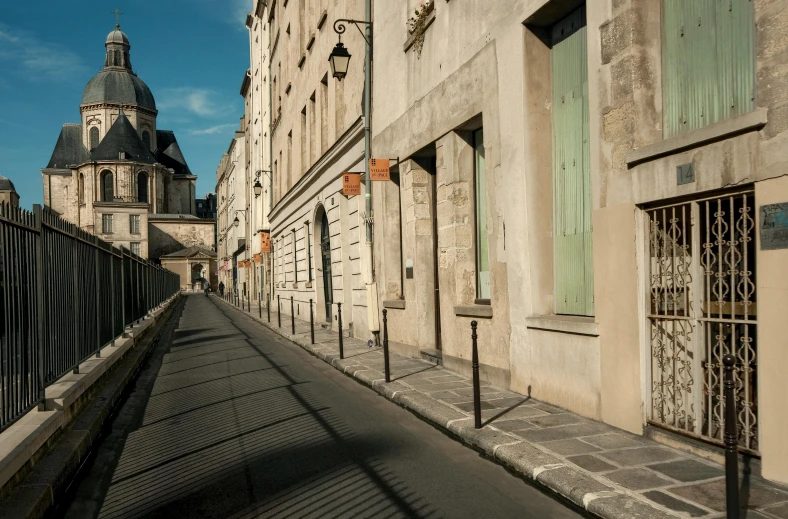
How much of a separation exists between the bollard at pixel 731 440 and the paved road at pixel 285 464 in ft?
3.47

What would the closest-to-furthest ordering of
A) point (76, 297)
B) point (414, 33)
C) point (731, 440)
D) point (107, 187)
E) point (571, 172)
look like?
point (731, 440) < point (571, 172) < point (76, 297) < point (414, 33) < point (107, 187)

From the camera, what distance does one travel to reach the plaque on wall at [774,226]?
163 inches

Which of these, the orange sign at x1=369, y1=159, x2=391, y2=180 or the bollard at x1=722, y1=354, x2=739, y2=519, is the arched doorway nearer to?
the orange sign at x1=369, y1=159, x2=391, y2=180

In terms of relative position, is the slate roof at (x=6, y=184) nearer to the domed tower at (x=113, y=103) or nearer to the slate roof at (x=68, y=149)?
the slate roof at (x=68, y=149)

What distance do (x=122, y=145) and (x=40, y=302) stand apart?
87.6 metres

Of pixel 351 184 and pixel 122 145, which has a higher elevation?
pixel 122 145

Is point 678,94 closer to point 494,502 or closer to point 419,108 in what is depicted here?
point 494,502

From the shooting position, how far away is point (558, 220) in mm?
7480

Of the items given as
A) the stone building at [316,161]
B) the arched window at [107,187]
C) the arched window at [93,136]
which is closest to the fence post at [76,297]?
the stone building at [316,161]

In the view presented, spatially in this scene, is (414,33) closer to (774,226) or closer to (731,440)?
(774,226)

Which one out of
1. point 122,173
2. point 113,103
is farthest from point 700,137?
point 113,103

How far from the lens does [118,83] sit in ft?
310

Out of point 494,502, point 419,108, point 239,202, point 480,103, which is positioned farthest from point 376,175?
point 239,202

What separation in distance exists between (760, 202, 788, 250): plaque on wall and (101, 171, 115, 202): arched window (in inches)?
3515
